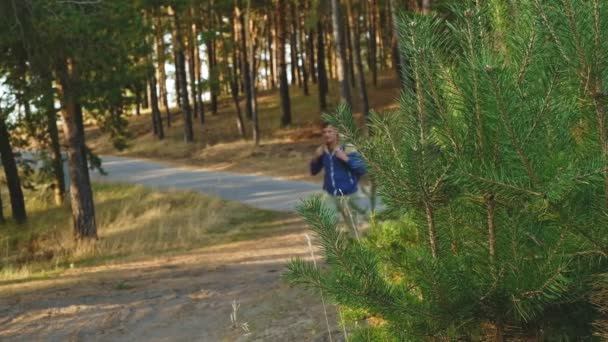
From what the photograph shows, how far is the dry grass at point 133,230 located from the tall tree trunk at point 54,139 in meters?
0.63

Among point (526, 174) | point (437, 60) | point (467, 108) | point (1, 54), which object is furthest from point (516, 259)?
point (1, 54)

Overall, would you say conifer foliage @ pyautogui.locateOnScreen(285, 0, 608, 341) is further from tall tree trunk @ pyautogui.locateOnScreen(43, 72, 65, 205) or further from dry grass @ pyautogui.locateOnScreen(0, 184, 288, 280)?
tall tree trunk @ pyautogui.locateOnScreen(43, 72, 65, 205)

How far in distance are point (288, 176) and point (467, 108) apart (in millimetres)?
20587

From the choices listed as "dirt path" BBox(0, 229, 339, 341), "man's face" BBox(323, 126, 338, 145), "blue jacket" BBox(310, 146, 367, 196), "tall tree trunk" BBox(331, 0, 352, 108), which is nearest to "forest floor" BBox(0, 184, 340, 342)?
"dirt path" BBox(0, 229, 339, 341)

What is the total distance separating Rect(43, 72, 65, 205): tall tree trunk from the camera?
525 inches

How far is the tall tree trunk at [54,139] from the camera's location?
1334 centimetres

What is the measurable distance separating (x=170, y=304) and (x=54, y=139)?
12.7m

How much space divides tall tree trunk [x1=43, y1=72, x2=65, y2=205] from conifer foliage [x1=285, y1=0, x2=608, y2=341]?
12.3 m

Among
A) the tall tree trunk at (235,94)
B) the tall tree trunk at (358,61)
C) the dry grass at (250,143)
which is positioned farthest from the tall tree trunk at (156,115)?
the tall tree trunk at (358,61)

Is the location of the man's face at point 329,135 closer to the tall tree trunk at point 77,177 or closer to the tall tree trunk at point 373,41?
the tall tree trunk at point 77,177

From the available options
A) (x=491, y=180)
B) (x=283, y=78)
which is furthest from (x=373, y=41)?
(x=491, y=180)

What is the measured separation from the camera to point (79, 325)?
6.76 metres

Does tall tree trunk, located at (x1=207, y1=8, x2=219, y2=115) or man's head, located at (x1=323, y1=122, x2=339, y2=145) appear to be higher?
tall tree trunk, located at (x1=207, y1=8, x2=219, y2=115)

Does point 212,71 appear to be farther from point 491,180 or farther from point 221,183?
point 491,180
